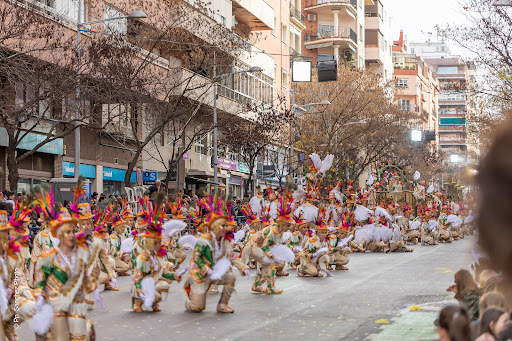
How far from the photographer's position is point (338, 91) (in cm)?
5056

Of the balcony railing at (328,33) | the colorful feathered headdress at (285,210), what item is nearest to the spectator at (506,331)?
the colorful feathered headdress at (285,210)


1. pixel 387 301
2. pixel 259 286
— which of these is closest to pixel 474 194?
pixel 387 301

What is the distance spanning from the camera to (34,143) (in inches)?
1114

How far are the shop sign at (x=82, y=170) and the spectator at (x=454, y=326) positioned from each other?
28411 millimetres

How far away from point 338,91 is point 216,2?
13379 millimetres

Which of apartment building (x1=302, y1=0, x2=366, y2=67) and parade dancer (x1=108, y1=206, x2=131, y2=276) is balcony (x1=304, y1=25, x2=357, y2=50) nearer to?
apartment building (x1=302, y1=0, x2=366, y2=67)

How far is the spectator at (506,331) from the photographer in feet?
9.02

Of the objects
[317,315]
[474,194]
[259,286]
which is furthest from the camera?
[259,286]

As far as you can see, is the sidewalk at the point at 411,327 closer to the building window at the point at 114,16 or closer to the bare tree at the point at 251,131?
the building window at the point at 114,16

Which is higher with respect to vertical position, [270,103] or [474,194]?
[270,103]

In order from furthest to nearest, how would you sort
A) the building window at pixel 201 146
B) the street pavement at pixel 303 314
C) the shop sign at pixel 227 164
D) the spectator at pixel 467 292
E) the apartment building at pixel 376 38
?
1. the apartment building at pixel 376 38
2. the shop sign at pixel 227 164
3. the building window at pixel 201 146
4. the street pavement at pixel 303 314
5. the spectator at pixel 467 292

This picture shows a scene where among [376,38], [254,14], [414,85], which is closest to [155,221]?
[254,14]

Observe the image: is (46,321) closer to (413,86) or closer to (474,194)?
(474,194)

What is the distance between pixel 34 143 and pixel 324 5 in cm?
4611
